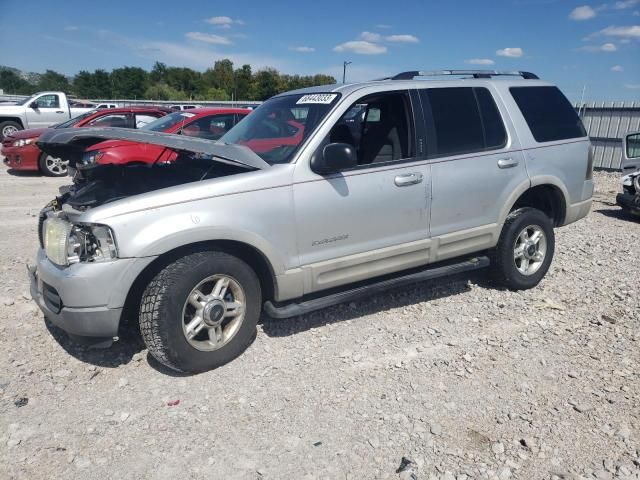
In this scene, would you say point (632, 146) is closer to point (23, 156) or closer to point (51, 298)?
point (51, 298)

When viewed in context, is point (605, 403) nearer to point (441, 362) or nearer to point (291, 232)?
point (441, 362)

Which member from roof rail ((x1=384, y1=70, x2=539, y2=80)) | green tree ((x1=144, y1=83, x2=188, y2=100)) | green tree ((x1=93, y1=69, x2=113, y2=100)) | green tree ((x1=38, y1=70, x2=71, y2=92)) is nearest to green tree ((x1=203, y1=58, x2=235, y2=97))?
green tree ((x1=144, y1=83, x2=188, y2=100))

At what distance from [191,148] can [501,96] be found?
297 centimetres

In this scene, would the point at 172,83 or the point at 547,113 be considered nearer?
the point at 547,113

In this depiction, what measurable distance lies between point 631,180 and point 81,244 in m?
9.36

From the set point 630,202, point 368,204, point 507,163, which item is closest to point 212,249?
point 368,204

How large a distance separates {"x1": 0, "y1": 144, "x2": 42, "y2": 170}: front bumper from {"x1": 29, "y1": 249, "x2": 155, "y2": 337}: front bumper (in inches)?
381

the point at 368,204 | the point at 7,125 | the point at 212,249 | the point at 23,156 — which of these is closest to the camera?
the point at 212,249

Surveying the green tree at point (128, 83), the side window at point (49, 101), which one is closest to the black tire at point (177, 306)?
the side window at point (49, 101)

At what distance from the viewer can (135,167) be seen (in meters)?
4.30

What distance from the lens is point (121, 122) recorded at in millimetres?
11336

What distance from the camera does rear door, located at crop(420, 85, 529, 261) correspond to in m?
4.29

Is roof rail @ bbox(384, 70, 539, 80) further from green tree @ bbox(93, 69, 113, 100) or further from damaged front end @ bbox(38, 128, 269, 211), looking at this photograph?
green tree @ bbox(93, 69, 113, 100)

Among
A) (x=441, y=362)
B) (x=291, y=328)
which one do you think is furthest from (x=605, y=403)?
(x=291, y=328)
